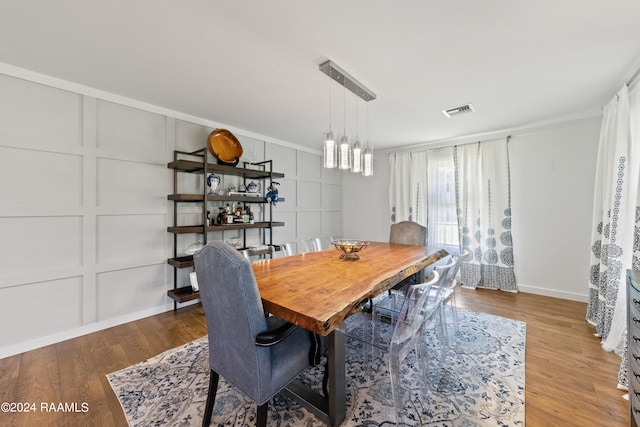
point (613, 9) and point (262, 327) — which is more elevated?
point (613, 9)

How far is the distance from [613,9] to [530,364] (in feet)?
8.15

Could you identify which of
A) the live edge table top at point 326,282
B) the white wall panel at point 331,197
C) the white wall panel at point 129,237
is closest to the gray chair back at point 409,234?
the live edge table top at point 326,282

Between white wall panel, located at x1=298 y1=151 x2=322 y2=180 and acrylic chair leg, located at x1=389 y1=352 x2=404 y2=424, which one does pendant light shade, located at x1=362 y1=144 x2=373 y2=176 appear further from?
white wall panel, located at x1=298 y1=151 x2=322 y2=180

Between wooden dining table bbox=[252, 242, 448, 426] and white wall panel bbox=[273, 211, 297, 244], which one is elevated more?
white wall panel bbox=[273, 211, 297, 244]

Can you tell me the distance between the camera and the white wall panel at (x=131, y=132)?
2.65 m

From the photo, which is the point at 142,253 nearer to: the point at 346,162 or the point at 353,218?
the point at 346,162

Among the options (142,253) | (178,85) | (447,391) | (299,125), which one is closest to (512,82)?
(299,125)

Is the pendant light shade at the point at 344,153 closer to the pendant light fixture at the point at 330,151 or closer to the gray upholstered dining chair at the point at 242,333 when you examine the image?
the pendant light fixture at the point at 330,151

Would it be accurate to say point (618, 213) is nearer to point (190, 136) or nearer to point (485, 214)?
point (485, 214)

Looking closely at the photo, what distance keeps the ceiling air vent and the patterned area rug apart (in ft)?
8.23

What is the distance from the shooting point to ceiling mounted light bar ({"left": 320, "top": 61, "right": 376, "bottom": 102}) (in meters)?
2.07

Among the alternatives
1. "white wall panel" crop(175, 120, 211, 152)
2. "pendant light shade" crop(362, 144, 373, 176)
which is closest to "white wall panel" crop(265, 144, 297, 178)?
"white wall panel" crop(175, 120, 211, 152)

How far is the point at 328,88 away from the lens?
8.25ft

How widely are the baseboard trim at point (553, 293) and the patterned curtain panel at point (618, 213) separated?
3.32ft
